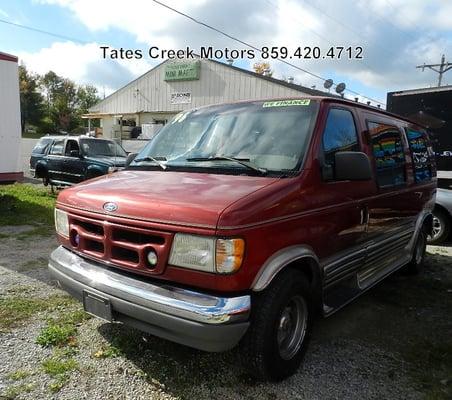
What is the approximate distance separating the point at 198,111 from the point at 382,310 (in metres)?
2.84

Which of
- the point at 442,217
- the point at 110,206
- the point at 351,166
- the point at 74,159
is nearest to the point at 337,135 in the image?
the point at 351,166

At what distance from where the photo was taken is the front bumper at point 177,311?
2438 millimetres

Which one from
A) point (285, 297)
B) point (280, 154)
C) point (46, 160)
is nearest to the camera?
point (285, 297)

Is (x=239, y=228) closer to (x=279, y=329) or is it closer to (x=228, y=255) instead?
(x=228, y=255)

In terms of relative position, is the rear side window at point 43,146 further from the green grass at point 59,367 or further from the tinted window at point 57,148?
the green grass at point 59,367

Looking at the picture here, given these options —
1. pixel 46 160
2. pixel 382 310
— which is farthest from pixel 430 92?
pixel 46 160

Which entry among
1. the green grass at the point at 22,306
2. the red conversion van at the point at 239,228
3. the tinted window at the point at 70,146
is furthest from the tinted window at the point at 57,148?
the red conversion van at the point at 239,228

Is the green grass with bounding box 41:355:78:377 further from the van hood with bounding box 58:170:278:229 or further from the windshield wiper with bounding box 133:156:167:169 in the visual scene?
the windshield wiper with bounding box 133:156:167:169

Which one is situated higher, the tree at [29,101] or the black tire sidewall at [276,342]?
the tree at [29,101]

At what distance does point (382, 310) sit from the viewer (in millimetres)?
4492

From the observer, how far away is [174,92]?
27.4 m

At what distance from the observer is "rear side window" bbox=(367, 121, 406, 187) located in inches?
165

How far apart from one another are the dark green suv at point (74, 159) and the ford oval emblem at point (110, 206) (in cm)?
853

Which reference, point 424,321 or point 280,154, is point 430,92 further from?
point 280,154
